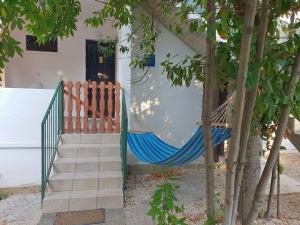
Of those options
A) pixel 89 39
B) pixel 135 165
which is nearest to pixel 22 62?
pixel 89 39

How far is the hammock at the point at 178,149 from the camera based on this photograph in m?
3.24

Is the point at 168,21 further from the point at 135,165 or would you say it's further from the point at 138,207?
the point at 138,207

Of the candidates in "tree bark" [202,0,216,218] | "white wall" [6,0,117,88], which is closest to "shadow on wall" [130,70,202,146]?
"white wall" [6,0,117,88]

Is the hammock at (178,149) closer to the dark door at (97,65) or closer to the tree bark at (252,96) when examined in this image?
the tree bark at (252,96)

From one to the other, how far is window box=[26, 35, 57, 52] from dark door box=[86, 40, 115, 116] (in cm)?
79

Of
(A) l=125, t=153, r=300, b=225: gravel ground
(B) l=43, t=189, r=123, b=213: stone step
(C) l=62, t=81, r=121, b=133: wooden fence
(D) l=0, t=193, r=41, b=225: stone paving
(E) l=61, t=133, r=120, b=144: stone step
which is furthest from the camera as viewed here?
(C) l=62, t=81, r=121, b=133: wooden fence

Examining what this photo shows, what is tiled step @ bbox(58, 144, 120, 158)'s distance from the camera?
3.86 m

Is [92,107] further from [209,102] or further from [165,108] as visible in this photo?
[209,102]

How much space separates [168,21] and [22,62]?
360cm

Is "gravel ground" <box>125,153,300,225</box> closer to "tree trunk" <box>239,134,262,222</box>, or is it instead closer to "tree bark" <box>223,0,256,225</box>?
"tree trunk" <box>239,134,262,222</box>

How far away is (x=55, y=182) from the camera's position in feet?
11.3

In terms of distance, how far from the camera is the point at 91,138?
4.14 metres

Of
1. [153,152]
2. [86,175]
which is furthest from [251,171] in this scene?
[86,175]

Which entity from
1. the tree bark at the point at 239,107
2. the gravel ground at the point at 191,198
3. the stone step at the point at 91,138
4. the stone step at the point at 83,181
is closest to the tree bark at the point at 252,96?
the tree bark at the point at 239,107
